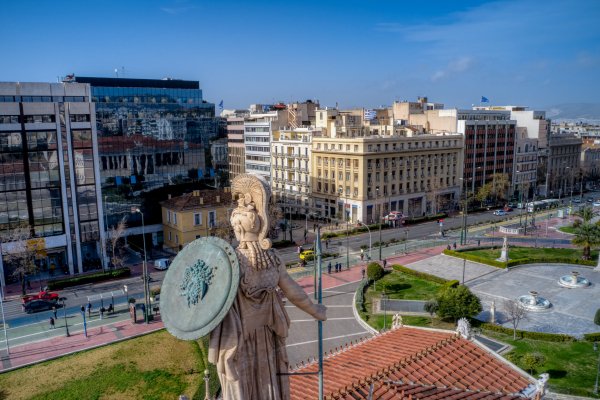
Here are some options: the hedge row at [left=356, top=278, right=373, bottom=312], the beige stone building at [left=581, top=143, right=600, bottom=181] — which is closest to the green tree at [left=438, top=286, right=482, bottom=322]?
the hedge row at [left=356, top=278, right=373, bottom=312]

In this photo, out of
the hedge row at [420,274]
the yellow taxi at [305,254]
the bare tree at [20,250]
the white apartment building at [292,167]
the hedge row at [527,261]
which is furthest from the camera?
the white apartment building at [292,167]

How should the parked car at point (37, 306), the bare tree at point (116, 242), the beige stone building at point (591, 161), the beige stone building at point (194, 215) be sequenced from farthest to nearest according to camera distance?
the beige stone building at point (591, 161), the beige stone building at point (194, 215), the bare tree at point (116, 242), the parked car at point (37, 306)

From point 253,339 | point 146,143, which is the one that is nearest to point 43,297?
point 146,143

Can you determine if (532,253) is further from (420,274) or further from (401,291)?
(401,291)

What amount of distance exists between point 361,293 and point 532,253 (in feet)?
84.8

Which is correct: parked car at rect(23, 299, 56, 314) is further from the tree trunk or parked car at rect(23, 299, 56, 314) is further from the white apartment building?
the tree trunk

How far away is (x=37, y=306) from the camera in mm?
39719

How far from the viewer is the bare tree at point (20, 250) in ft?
145

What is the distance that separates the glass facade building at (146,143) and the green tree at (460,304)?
40.8 metres

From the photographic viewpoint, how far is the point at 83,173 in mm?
51031

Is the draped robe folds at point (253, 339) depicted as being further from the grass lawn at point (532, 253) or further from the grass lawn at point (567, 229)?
the grass lawn at point (567, 229)

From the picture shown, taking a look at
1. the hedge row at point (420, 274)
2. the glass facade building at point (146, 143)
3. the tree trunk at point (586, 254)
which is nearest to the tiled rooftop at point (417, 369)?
the hedge row at point (420, 274)

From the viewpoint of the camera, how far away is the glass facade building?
192 ft

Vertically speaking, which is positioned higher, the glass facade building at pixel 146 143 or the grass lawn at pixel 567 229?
the glass facade building at pixel 146 143
